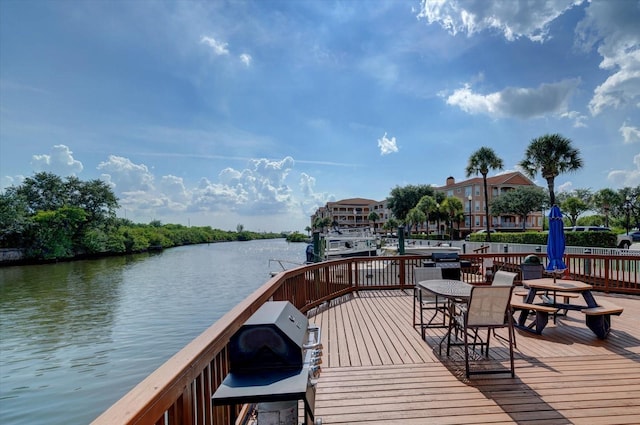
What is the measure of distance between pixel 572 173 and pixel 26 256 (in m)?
50.4

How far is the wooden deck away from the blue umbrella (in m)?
0.94

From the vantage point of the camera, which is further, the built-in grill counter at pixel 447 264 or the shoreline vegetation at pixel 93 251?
the shoreline vegetation at pixel 93 251

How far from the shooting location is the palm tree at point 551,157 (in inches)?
769

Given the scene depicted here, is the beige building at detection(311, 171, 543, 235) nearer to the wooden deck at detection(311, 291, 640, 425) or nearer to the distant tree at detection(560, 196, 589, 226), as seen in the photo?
the distant tree at detection(560, 196, 589, 226)

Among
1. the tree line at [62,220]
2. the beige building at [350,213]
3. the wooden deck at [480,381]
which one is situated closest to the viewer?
the wooden deck at [480,381]

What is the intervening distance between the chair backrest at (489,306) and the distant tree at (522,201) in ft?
139

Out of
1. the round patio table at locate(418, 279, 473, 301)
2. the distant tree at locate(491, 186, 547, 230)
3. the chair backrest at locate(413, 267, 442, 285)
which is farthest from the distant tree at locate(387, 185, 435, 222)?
the round patio table at locate(418, 279, 473, 301)

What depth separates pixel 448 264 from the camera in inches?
273

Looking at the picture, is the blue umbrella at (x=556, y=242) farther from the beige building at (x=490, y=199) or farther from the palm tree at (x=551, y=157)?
the beige building at (x=490, y=199)

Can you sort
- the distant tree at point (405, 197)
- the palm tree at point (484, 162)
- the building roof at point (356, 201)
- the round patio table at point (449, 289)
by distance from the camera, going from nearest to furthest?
the round patio table at point (449, 289) → the palm tree at point (484, 162) → the distant tree at point (405, 197) → the building roof at point (356, 201)

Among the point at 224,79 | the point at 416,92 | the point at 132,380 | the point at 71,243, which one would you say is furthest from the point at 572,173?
the point at 71,243

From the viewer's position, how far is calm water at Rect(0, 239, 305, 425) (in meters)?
6.69

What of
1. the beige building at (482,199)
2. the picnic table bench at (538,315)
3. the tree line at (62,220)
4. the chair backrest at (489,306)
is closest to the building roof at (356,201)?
the beige building at (482,199)

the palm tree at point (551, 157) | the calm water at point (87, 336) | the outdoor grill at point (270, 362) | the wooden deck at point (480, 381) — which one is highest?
the palm tree at point (551, 157)
